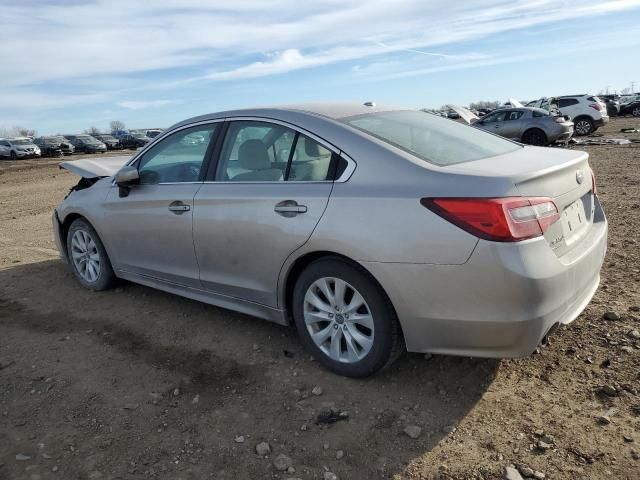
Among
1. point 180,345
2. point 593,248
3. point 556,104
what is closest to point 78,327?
point 180,345

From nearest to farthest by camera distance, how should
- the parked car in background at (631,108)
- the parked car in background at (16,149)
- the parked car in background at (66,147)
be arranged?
the parked car in background at (16,149)
the parked car in background at (66,147)
the parked car in background at (631,108)

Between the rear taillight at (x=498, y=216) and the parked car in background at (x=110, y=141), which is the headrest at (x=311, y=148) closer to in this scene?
the rear taillight at (x=498, y=216)

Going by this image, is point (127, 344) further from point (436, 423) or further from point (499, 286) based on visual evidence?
point (499, 286)

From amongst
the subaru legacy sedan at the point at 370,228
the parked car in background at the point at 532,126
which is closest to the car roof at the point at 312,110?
the subaru legacy sedan at the point at 370,228

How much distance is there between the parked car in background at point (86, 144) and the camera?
129ft

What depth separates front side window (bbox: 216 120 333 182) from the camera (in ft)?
10.6

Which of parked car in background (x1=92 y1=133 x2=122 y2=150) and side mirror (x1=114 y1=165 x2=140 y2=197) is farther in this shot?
parked car in background (x1=92 y1=133 x2=122 y2=150)

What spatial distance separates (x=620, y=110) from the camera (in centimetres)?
4112

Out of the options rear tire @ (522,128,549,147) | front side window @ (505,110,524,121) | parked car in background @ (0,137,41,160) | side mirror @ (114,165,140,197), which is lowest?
rear tire @ (522,128,549,147)

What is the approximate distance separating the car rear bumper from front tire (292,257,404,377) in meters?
0.11

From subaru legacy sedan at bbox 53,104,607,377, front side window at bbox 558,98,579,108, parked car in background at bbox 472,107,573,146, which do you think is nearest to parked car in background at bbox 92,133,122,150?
parked car in background at bbox 472,107,573,146

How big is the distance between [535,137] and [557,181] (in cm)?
1733

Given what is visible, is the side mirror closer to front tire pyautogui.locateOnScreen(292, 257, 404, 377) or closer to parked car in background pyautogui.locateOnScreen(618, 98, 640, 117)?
front tire pyautogui.locateOnScreen(292, 257, 404, 377)

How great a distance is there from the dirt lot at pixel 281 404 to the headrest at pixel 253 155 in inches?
48.7
